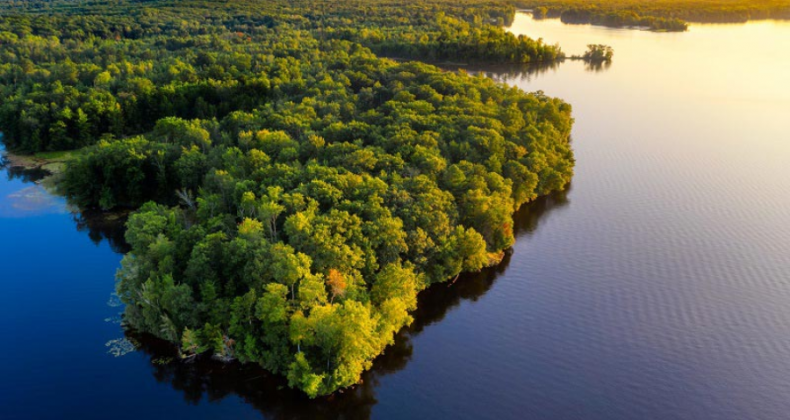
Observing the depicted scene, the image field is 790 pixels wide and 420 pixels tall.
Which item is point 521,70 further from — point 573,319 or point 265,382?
point 265,382

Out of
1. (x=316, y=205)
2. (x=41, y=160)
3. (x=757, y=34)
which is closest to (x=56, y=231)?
(x=41, y=160)

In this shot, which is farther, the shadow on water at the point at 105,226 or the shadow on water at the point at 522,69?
the shadow on water at the point at 522,69

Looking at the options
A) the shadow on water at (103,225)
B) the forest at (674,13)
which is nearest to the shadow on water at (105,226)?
the shadow on water at (103,225)

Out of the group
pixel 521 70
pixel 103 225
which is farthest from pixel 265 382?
pixel 521 70

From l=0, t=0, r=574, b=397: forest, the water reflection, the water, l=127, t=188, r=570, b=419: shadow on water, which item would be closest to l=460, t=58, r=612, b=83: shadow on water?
the water reflection

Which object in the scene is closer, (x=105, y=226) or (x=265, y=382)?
(x=265, y=382)

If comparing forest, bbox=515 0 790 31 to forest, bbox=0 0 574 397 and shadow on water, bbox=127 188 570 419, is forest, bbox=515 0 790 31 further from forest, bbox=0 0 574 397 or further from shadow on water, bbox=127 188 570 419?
shadow on water, bbox=127 188 570 419

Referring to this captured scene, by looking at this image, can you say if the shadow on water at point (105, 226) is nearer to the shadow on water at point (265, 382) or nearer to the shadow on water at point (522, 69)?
the shadow on water at point (265, 382)
